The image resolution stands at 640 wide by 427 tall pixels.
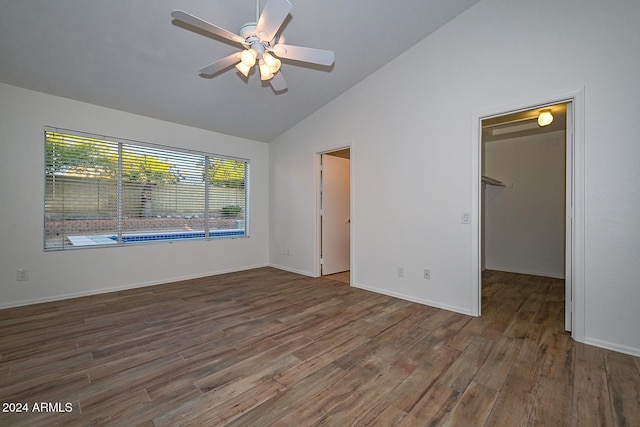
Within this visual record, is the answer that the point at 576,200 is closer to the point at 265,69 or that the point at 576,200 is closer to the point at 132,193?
the point at 265,69

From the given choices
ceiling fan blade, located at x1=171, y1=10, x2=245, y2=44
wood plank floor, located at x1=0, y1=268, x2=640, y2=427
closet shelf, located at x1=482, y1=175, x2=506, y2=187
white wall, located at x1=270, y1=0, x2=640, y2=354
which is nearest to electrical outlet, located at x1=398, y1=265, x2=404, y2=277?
white wall, located at x1=270, y1=0, x2=640, y2=354

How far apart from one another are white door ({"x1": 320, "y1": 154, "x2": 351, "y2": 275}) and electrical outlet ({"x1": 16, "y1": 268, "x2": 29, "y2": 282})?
3.80 m

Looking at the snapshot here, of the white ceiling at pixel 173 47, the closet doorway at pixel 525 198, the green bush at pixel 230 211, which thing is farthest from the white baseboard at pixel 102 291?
the closet doorway at pixel 525 198

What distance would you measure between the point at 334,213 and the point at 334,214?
0.02 m

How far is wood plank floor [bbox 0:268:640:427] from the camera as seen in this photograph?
4.95ft

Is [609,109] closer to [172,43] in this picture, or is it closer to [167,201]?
[172,43]

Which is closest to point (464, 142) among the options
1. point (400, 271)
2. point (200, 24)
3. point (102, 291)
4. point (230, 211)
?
point (400, 271)

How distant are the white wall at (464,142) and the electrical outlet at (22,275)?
3.51 metres

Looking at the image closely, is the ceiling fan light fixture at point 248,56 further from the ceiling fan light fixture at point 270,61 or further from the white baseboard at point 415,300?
the white baseboard at point 415,300

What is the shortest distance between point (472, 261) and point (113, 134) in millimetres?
4831

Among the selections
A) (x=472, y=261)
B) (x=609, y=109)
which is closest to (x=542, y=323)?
(x=472, y=261)

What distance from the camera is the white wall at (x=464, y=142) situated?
2.19m

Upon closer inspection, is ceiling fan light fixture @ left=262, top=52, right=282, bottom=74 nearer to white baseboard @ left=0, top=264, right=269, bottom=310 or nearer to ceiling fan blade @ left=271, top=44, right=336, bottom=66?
ceiling fan blade @ left=271, top=44, right=336, bottom=66

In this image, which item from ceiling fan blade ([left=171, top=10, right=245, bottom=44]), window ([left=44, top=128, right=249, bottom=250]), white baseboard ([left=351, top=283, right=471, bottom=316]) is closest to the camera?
ceiling fan blade ([left=171, top=10, right=245, bottom=44])
